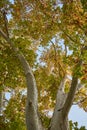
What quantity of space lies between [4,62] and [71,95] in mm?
4537

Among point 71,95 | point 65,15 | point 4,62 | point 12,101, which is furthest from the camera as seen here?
point 12,101

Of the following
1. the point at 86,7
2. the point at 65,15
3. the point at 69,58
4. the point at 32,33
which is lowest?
the point at 69,58

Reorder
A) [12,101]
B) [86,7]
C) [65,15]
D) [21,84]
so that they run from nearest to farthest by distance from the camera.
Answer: [86,7] → [65,15] → [21,84] → [12,101]

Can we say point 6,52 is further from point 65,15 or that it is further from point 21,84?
point 65,15

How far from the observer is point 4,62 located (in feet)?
39.4

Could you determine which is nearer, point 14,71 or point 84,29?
point 84,29

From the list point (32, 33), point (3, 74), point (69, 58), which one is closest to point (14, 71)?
point (3, 74)

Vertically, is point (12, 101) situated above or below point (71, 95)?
above

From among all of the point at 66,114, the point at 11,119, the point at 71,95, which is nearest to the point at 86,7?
the point at 71,95

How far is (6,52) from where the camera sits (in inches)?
485

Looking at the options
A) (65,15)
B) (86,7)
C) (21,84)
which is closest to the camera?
(86,7)

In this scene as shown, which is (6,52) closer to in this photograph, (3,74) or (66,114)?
(3,74)

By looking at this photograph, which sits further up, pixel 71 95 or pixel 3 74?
pixel 3 74

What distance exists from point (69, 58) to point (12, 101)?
18.2ft
